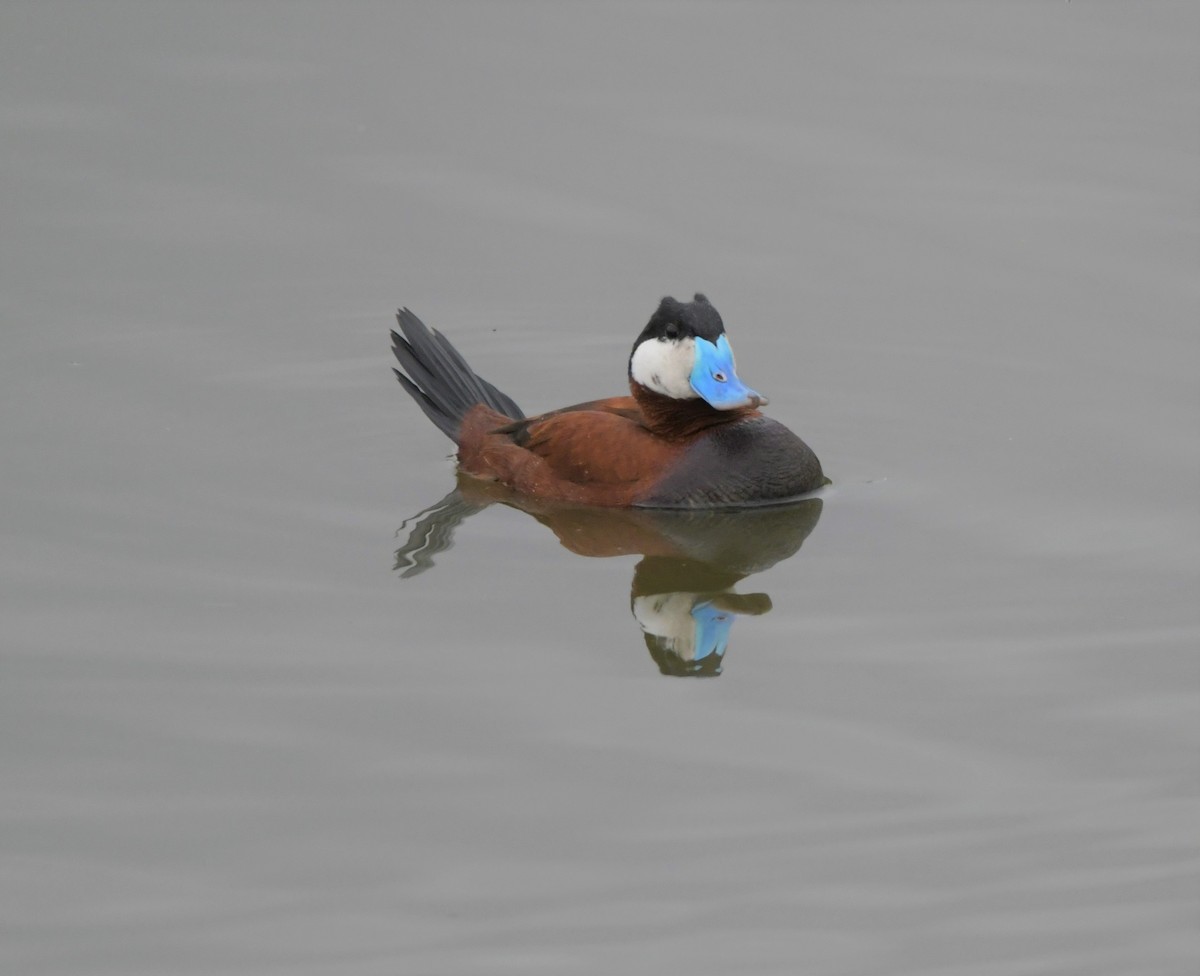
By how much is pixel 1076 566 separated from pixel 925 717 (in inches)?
53.8

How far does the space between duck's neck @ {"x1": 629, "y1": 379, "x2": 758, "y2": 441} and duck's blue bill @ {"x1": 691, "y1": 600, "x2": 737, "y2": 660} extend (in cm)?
104

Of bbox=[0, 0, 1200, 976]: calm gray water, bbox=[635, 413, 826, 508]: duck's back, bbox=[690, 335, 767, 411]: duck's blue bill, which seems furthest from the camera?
bbox=[635, 413, 826, 508]: duck's back

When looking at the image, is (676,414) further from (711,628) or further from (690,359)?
(711,628)

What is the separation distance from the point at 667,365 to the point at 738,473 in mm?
512

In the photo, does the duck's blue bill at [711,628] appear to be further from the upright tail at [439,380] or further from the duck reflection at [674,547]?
the upright tail at [439,380]

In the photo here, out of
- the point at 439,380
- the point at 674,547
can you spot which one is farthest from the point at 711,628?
the point at 439,380

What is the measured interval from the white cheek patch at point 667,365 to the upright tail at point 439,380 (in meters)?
0.89

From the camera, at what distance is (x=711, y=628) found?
23.6 ft

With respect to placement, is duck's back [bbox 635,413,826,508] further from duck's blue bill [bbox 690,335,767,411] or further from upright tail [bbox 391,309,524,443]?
upright tail [bbox 391,309,524,443]

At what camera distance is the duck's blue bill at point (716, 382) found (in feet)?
26.1

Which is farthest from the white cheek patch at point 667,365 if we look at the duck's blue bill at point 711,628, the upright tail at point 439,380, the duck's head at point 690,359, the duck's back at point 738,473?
the duck's blue bill at point 711,628

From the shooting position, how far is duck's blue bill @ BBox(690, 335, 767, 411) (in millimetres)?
7941

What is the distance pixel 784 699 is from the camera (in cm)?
652

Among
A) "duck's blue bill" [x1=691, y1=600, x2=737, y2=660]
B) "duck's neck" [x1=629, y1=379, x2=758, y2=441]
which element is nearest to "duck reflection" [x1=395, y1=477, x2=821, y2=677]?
"duck's blue bill" [x1=691, y1=600, x2=737, y2=660]
